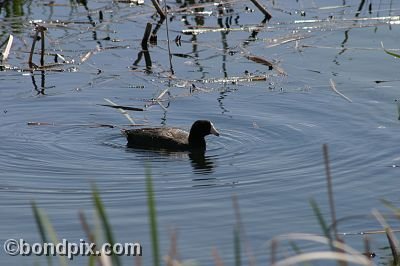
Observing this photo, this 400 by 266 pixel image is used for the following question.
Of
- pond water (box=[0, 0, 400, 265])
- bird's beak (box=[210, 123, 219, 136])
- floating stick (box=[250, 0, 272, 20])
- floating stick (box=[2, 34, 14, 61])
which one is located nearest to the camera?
pond water (box=[0, 0, 400, 265])

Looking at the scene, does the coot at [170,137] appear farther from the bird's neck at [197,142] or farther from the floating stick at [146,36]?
the floating stick at [146,36]

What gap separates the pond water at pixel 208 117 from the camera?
7.52m

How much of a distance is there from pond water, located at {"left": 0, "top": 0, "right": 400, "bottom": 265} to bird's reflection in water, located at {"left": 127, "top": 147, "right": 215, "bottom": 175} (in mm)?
43

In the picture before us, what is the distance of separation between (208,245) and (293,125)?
338cm

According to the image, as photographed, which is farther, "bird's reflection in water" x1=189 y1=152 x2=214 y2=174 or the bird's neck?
the bird's neck

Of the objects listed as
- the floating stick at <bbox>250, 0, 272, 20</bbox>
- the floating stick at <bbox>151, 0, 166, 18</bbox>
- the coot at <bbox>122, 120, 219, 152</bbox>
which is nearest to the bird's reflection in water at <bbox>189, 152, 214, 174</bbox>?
the coot at <bbox>122, 120, 219, 152</bbox>

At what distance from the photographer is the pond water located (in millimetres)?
7520

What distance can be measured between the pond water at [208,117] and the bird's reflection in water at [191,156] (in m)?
0.04

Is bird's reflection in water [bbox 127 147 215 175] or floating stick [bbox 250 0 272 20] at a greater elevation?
floating stick [bbox 250 0 272 20]

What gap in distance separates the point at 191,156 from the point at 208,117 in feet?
2.78

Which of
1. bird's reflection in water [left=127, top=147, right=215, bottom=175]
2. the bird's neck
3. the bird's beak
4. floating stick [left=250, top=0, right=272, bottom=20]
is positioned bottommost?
bird's reflection in water [left=127, top=147, right=215, bottom=175]

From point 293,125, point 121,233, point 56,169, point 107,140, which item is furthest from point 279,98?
point 121,233

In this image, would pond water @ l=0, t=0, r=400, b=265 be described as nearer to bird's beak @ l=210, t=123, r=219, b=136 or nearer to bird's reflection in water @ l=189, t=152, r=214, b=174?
bird's reflection in water @ l=189, t=152, r=214, b=174

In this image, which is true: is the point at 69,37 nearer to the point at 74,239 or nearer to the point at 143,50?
the point at 143,50
